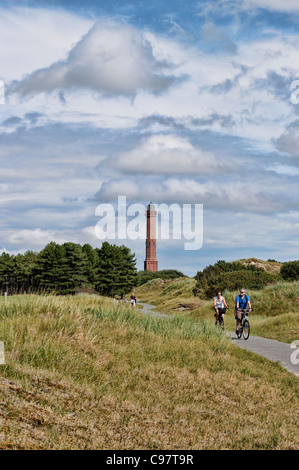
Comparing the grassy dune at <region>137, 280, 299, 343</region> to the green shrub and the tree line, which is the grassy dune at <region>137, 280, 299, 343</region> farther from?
the tree line

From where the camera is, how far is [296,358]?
52.1 feet

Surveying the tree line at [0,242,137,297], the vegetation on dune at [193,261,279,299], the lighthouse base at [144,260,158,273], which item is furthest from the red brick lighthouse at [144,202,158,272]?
the vegetation on dune at [193,261,279,299]

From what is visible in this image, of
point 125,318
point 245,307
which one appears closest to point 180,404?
point 125,318

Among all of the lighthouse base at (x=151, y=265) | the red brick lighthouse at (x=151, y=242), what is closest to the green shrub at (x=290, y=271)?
the red brick lighthouse at (x=151, y=242)

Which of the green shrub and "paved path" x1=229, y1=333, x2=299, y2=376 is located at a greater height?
the green shrub

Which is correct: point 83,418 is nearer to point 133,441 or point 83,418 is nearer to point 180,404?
point 133,441

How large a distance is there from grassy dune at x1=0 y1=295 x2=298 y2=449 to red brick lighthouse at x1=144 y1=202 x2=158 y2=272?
124 meters

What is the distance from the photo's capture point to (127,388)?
9336 mm

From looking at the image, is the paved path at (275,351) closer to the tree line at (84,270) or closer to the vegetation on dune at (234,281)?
the vegetation on dune at (234,281)

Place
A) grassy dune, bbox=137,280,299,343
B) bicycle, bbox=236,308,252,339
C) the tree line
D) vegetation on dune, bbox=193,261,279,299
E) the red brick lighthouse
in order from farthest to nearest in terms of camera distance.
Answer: the red brick lighthouse < the tree line < vegetation on dune, bbox=193,261,279,299 < grassy dune, bbox=137,280,299,343 < bicycle, bbox=236,308,252,339

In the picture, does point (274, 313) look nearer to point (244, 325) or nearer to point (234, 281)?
point (244, 325)

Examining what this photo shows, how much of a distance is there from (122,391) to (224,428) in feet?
7.37

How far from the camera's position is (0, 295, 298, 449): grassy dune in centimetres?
669

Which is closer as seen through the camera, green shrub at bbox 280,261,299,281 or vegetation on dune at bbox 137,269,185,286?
green shrub at bbox 280,261,299,281
